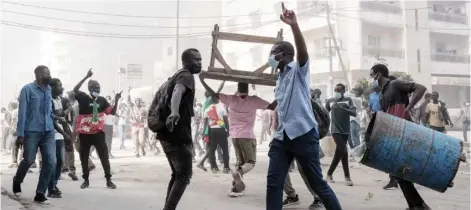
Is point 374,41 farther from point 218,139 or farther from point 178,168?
point 178,168

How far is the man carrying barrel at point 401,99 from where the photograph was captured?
180 inches

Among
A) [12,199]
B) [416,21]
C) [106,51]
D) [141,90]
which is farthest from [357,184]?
[106,51]

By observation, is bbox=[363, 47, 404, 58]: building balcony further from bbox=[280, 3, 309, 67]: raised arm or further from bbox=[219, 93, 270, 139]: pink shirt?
bbox=[280, 3, 309, 67]: raised arm

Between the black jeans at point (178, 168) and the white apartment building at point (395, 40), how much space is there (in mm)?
22695

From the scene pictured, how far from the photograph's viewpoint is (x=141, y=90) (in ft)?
141

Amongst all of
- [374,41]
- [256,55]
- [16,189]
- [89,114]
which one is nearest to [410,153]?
[89,114]

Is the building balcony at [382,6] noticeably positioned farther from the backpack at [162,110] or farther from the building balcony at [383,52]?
the backpack at [162,110]

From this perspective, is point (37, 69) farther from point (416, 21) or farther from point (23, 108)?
point (416, 21)

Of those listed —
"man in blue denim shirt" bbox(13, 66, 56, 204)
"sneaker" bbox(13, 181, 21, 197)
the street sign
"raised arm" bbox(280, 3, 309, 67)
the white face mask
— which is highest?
the street sign

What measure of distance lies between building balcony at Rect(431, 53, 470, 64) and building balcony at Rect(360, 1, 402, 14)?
4157 mm

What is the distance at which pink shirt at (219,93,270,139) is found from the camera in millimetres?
5707

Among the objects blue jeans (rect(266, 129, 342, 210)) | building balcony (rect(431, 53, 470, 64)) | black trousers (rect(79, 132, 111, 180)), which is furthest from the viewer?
building balcony (rect(431, 53, 470, 64))

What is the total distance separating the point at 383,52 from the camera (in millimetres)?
27875

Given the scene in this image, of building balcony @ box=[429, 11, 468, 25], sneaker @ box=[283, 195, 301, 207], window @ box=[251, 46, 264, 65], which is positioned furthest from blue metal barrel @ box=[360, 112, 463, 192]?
window @ box=[251, 46, 264, 65]
